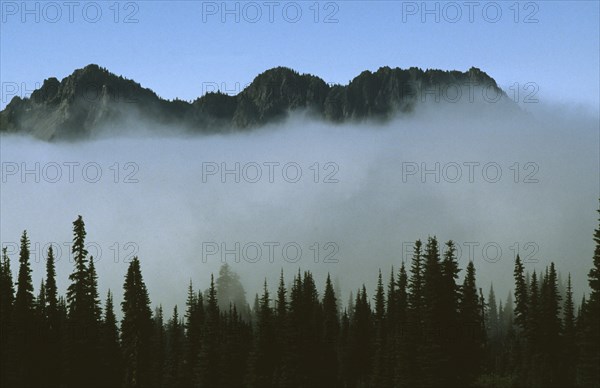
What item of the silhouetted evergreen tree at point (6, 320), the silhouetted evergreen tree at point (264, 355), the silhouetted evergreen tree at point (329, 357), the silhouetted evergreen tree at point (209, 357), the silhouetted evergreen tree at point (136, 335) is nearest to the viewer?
the silhouetted evergreen tree at point (6, 320)

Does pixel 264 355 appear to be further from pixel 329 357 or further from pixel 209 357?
pixel 329 357

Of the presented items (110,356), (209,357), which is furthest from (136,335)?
(209,357)

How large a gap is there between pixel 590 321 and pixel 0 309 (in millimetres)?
57564

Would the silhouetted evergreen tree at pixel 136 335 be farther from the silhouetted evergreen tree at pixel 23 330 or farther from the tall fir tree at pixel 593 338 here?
the tall fir tree at pixel 593 338

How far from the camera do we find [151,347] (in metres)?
101

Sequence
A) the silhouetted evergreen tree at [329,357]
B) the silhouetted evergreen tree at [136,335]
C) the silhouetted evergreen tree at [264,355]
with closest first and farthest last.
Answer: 1. the silhouetted evergreen tree at [264,355]
2. the silhouetted evergreen tree at [136,335]
3. the silhouetted evergreen tree at [329,357]

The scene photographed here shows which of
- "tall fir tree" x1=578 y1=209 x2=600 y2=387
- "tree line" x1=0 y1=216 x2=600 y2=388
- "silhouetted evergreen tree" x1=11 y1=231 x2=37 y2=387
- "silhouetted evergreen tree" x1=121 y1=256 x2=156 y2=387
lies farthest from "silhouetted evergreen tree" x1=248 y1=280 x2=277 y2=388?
"tall fir tree" x1=578 y1=209 x2=600 y2=387

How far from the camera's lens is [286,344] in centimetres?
9556

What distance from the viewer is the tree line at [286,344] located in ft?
249

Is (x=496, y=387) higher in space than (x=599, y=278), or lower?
lower

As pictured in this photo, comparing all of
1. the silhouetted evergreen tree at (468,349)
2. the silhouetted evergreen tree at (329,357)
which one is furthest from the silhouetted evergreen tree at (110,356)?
the silhouetted evergreen tree at (468,349)

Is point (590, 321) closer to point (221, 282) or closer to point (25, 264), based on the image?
point (25, 264)

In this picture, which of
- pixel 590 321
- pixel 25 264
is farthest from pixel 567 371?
pixel 25 264

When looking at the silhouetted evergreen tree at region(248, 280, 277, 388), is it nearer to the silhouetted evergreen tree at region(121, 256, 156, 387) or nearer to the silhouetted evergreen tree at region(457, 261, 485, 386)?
the silhouetted evergreen tree at region(121, 256, 156, 387)
